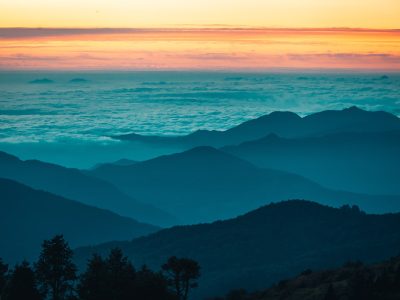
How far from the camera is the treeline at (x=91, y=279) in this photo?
1967 inches

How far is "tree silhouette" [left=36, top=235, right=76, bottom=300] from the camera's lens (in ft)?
173

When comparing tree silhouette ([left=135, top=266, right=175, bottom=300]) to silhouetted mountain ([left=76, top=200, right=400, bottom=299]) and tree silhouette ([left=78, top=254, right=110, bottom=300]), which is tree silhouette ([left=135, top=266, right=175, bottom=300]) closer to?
tree silhouette ([left=78, top=254, right=110, bottom=300])

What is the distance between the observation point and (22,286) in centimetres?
5047

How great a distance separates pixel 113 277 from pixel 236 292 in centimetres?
1170

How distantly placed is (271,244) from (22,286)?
89216mm

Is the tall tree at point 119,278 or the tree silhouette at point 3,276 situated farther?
the tree silhouette at point 3,276

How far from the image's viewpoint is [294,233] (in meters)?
140

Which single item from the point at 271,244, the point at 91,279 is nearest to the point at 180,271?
the point at 91,279

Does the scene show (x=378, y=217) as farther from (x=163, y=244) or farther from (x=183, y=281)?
(x=183, y=281)

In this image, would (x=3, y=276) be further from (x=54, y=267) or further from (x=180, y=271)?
(x=180, y=271)

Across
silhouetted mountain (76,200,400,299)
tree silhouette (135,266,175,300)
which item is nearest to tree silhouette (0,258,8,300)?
tree silhouette (135,266,175,300)

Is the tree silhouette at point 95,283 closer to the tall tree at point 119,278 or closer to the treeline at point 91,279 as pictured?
the treeline at point 91,279

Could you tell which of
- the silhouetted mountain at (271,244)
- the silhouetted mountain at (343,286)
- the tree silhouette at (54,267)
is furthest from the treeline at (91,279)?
the silhouetted mountain at (271,244)

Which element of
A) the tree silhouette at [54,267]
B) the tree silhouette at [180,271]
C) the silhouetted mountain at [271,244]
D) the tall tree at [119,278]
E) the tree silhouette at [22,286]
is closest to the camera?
the tall tree at [119,278]
